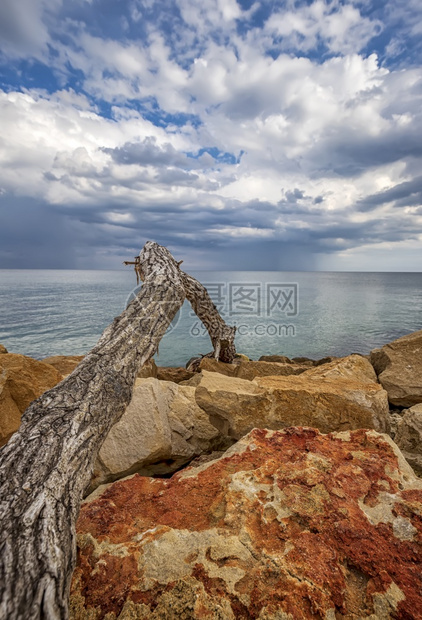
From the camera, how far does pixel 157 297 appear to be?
5.39 m

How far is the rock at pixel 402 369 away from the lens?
19.1 ft

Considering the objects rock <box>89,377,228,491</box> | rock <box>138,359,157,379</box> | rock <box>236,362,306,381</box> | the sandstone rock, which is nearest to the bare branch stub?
rock <box>138,359,157,379</box>

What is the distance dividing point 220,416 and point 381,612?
102 inches

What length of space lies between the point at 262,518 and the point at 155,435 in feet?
6.51

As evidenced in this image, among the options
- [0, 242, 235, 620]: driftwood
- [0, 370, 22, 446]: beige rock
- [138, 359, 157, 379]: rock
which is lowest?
[138, 359, 157, 379]: rock

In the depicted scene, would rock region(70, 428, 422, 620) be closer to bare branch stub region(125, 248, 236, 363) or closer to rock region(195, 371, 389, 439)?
rock region(195, 371, 389, 439)

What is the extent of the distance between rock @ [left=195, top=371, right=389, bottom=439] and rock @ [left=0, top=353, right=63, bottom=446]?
2327 mm

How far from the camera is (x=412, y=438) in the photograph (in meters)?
3.87

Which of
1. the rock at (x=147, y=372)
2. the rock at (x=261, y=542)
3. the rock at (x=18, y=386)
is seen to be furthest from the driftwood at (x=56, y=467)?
the rock at (x=147, y=372)

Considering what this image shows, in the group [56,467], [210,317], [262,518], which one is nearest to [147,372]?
[210,317]

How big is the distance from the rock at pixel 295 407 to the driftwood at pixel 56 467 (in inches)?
46.3

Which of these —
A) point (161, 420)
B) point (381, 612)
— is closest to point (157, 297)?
point (161, 420)

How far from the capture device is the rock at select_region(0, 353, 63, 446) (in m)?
4.00

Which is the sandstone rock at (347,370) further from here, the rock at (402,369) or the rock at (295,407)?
the rock at (295,407)
